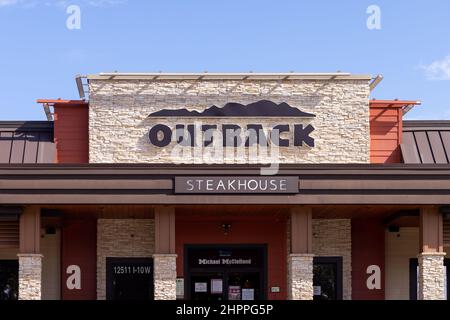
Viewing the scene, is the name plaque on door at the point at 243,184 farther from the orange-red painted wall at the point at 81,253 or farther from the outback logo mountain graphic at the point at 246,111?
the orange-red painted wall at the point at 81,253

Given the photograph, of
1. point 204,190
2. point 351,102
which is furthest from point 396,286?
point 204,190

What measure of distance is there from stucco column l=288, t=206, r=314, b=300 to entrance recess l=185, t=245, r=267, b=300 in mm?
3407

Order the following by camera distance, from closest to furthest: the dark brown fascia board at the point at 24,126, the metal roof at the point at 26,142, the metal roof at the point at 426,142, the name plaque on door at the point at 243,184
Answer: the name plaque on door at the point at 243,184 < the metal roof at the point at 26,142 < the metal roof at the point at 426,142 < the dark brown fascia board at the point at 24,126

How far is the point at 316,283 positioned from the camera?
25.2 meters

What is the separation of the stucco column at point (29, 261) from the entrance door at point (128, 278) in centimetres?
367

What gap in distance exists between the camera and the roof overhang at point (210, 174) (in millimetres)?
21375

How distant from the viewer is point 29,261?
21.5 m

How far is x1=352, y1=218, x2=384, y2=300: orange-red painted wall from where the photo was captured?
25.2 meters

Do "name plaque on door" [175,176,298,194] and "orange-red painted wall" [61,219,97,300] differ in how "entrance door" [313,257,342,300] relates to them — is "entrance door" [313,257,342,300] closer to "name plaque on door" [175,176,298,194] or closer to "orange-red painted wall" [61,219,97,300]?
"name plaque on door" [175,176,298,194]

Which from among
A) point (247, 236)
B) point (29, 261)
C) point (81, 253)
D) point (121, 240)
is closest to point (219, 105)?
point (247, 236)

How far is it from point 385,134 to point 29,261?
1183cm

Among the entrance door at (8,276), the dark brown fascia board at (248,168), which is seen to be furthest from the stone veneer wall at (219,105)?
the entrance door at (8,276)

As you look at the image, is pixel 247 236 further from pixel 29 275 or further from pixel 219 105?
pixel 29 275
